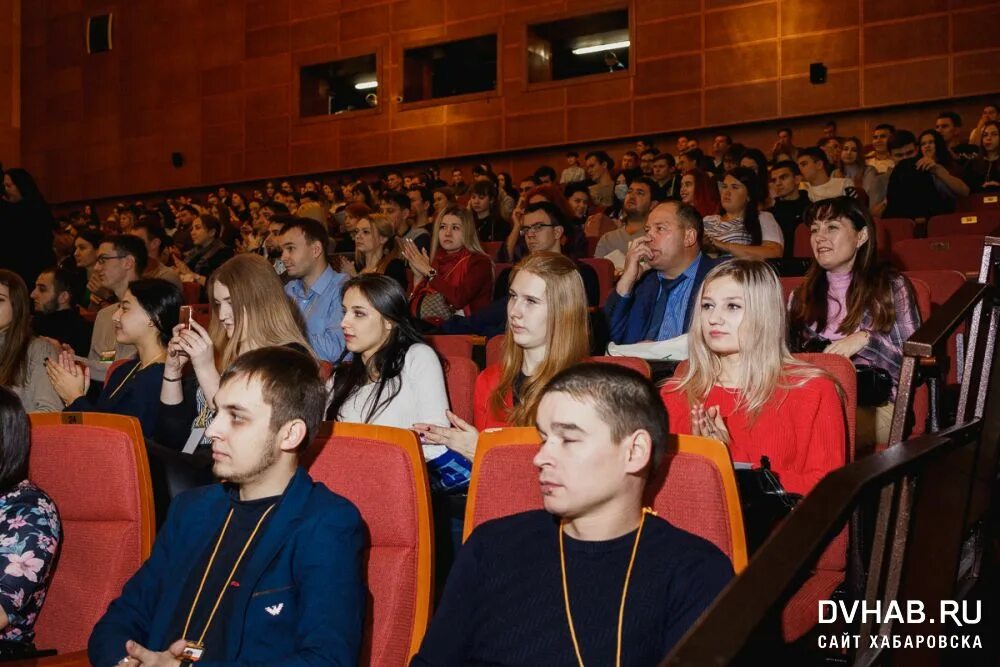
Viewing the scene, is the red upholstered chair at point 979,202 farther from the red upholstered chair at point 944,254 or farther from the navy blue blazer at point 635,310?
the navy blue blazer at point 635,310

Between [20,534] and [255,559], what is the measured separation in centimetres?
Result: 52

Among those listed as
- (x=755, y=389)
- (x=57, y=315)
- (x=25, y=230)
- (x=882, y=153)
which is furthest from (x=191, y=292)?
(x=882, y=153)

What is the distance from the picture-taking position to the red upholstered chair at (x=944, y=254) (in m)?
4.07

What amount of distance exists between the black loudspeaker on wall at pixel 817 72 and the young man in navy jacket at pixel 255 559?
733cm

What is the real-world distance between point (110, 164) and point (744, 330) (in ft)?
36.6

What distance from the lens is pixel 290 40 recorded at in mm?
10445

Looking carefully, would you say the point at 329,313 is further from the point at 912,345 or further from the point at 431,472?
the point at 912,345

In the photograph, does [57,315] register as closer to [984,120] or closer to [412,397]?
[412,397]

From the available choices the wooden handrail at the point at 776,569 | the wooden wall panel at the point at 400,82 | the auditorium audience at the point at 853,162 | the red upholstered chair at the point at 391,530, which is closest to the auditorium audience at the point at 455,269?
the red upholstered chair at the point at 391,530

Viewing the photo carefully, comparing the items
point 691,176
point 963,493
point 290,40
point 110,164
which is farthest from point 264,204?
point 963,493

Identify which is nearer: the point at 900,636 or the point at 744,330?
the point at 900,636

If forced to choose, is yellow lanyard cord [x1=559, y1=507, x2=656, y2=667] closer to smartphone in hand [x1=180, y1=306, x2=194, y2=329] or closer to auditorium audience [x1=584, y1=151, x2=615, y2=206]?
smartphone in hand [x1=180, y1=306, x2=194, y2=329]

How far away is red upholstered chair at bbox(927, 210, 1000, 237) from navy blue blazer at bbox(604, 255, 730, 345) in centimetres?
210

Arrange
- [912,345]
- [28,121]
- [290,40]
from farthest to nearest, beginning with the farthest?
1. [28,121]
2. [290,40]
3. [912,345]
